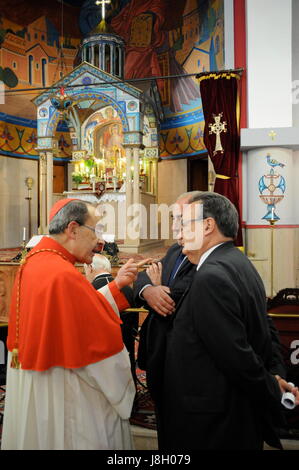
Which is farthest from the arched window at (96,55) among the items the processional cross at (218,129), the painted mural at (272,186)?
the painted mural at (272,186)

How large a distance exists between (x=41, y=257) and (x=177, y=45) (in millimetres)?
12537

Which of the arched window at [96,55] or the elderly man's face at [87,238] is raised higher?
the arched window at [96,55]

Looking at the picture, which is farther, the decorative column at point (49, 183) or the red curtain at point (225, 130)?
the decorative column at point (49, 183)

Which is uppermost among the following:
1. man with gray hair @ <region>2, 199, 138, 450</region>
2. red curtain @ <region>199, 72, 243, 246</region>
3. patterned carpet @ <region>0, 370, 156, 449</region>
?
red curtain @ <region>199, 72, 243, 246</region>

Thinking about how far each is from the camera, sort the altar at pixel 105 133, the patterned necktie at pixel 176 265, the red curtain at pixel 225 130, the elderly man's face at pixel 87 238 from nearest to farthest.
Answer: the elderly man's face at pixel 87 238 → the patterned necktie at pixel 176 265 → the red curtain at pixel 225 130 → the altar at pixel 105 133

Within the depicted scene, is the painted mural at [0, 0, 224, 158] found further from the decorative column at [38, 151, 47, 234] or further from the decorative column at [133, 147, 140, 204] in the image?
the decorative column at [133, 147, 140, 204]

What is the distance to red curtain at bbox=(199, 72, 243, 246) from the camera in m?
7.29

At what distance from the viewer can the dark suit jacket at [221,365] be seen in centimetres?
161

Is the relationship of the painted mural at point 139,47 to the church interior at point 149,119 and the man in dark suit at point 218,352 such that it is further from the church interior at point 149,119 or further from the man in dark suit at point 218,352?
the man in dark suit at point 218,352

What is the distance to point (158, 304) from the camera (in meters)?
2.07

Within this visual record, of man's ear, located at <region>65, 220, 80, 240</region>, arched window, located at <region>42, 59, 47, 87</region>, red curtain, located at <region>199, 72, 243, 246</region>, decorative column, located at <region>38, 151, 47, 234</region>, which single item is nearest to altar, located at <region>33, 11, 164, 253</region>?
decorative column, located at <region>38, 151, 47, 234</region>

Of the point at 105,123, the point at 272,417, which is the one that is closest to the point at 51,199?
the point at 105,123

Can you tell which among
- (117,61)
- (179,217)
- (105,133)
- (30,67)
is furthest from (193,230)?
(30,67)

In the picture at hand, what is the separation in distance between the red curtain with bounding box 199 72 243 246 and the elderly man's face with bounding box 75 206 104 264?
5.40 meters
